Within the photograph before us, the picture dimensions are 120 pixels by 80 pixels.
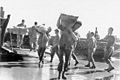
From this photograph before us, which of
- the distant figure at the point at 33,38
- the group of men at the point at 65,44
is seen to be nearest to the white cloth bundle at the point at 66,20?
the group of men at the point at 65,44

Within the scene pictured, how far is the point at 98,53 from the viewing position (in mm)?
25766

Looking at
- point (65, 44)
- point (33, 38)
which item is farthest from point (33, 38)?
point (65, 44)

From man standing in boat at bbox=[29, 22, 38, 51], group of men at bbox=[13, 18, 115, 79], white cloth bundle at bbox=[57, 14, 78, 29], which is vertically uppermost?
white cloth bundle at bbox=[57, 14, 78, 29]

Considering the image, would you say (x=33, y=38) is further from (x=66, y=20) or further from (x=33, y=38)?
(x=66, y=20)

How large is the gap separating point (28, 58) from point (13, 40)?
20.1 ft

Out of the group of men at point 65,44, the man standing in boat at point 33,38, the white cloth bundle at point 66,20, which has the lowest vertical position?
the man standing in boat at point 33,38

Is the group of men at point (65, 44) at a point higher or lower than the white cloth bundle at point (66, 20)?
lower

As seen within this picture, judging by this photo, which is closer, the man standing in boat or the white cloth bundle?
the white cloth bundle

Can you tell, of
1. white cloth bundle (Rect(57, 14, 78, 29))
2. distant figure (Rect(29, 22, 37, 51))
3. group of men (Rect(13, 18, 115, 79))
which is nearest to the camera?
white cloth bundle (Rect(57, 14, 78, 29))

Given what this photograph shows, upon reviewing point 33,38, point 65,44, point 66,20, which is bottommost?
point 33,38

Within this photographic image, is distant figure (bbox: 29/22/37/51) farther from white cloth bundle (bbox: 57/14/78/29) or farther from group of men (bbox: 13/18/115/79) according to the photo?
white cloth bundle (bbox: 57/14/78/29)

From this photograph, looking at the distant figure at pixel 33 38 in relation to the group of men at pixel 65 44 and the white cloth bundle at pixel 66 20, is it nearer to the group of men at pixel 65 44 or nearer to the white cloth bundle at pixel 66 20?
the group of men at pixel 65 44

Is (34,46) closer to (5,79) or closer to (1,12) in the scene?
(1,12)

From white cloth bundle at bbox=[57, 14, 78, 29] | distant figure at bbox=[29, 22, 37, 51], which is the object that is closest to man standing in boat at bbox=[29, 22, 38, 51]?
distant figure at bbox=[29, 22, 37, 51]
